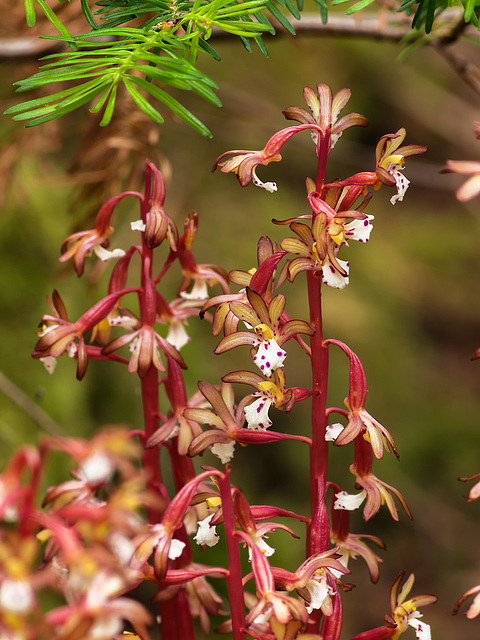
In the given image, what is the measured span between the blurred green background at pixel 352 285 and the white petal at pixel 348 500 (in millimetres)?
516

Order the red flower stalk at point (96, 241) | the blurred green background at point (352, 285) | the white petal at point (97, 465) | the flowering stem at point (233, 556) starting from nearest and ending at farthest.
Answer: the white petal at point (97, 465), the flowering stem at point (233, 556), the red flower stalk at point (96, 241), the blurred green background at point (352, 285)

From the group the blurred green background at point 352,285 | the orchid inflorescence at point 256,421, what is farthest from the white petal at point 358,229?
the blurred green background at point 352,285

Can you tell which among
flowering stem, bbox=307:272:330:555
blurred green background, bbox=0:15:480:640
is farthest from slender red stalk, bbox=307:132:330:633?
blurred green background, bbox=0:15:480:640

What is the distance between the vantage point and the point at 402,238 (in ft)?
7.68

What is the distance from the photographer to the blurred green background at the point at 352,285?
1.04m

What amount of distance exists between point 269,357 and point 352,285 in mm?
1636

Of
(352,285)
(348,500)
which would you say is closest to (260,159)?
(348,500)

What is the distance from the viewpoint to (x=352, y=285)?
2041mm

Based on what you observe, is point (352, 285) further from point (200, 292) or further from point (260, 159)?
point (260, 159)

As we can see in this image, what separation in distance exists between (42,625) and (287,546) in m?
0.57

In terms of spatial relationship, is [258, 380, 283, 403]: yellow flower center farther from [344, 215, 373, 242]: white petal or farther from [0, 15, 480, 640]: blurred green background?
[0, 15, 480, 640]: blurred green background

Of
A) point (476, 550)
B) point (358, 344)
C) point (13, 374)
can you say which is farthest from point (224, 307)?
point (476, 550)

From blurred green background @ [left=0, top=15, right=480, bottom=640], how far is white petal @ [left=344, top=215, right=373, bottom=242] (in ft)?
1.92

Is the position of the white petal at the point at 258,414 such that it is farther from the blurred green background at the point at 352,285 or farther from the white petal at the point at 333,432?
the blurred green background at the point at 352,285
